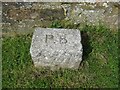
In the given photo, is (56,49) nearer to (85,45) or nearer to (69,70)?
(69,70)

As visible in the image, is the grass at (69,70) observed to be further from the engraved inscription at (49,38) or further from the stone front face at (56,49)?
the engraved inscription at (49,38)

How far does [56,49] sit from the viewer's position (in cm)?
447

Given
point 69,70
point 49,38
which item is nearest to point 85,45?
point 69,70

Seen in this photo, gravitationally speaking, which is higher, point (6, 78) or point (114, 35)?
point (114, 35)

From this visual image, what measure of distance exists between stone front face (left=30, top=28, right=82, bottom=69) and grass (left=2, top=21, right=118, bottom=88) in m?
0.14

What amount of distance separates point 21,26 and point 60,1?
765 millimetres

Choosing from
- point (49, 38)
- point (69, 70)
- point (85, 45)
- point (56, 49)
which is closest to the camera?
point (56, 49)

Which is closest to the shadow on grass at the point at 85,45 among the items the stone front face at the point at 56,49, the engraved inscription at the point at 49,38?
the stone front face at the point at 56,49

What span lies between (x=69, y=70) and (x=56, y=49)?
0.42 meters

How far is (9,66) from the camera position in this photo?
4734mm

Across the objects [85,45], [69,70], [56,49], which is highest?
[56,49]

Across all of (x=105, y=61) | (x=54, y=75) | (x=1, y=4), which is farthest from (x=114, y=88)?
(x=1, y=4)

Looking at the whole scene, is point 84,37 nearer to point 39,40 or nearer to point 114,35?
point 114,35

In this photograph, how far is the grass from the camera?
14.9 ft
